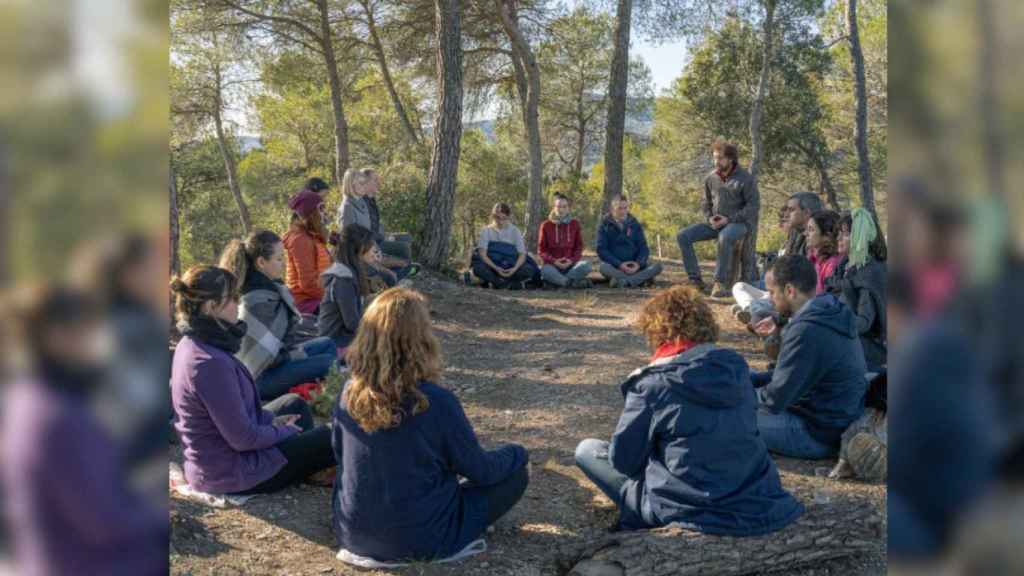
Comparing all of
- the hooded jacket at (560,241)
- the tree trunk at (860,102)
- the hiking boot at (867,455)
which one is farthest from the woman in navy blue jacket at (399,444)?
the tree trunk at (860,102)

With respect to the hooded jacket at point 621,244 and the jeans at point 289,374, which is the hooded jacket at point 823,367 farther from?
the hooded jacket at point 621,244

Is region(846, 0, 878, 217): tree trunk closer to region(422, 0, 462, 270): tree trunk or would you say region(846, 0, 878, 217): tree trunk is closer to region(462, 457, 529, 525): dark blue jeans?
region(422, 0, 462, 270): tree trunk

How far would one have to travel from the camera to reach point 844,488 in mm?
4102

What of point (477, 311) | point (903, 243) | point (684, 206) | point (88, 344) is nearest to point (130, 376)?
point (88, 344)

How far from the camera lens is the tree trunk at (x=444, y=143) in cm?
1134

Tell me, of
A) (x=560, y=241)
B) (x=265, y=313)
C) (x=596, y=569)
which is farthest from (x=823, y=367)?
(x=560, y=241)

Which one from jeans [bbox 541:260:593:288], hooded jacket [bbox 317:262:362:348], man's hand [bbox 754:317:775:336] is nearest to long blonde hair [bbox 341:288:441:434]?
hooded jacket [bbox 317:262:362:348]

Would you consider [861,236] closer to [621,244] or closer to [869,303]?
[869,303]

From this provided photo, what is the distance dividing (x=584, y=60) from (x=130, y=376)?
2739cm

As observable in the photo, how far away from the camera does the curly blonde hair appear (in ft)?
11.4

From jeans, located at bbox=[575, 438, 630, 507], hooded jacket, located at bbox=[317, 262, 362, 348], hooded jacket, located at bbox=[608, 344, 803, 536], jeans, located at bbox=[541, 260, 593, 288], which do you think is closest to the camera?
hooded jacket, located at bbox=[608, 344, 803, 536]

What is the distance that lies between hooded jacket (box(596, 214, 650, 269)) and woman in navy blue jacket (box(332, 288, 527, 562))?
299 inches

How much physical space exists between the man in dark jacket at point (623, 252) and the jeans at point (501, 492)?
730cm

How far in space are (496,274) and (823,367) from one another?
6.79 m
